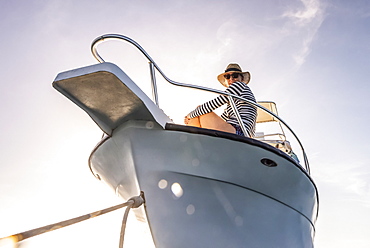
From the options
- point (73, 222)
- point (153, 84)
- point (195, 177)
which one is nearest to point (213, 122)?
point (153, 84)

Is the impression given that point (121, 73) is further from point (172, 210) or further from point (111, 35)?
point (172, 210)

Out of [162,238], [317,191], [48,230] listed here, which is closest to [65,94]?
[48,230]

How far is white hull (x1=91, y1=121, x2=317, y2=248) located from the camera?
2650 mm

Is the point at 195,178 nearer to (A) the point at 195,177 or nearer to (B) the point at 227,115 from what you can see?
(A) the point at 195,177

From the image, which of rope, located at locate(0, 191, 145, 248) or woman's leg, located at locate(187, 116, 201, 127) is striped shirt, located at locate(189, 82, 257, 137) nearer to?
woman's leg, located at locate(187, 116, 201, 127)

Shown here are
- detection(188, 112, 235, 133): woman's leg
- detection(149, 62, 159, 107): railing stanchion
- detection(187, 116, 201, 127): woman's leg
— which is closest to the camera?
detection(149, 62, 159, 107): railing stanchion

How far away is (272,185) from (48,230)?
183 cm

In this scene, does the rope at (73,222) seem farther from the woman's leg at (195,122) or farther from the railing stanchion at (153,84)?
the woman's leg at (195,122)

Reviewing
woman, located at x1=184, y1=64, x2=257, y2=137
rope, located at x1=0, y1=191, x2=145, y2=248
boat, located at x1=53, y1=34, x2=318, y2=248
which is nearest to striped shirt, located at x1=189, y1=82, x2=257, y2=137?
woman, located at x1=184, y1=64, x2=257, y2=137

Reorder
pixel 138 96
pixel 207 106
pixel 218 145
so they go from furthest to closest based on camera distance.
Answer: pixel 207 106
pixel 218 145
pixel 138 96

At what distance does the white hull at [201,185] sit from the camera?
2650 millimetres

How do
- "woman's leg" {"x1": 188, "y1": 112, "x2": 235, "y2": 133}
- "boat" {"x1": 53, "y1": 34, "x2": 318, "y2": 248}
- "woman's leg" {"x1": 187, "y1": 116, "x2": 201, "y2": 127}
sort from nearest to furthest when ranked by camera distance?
"boat" {"x1": 53, "y1": 34, "x2": 318, "y2": 248}
"woman's leg" {"x1": 188, "y1": 112, "x2": 235, "y2": 133}
"woman's leg" {"x1": 187, "y1": 116, "x2": 201, "y2": 127}

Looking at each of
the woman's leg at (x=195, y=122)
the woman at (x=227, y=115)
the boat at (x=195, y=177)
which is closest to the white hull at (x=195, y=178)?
the boat at (x=195, y=177)

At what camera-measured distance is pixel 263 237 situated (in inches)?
109
